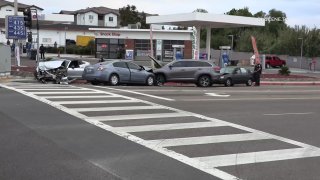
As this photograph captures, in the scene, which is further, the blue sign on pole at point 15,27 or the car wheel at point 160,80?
the blue sign on pole at point 15,27

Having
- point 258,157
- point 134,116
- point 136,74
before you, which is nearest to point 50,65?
point 136,74

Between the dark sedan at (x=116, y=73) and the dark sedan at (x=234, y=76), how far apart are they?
16.8 feet

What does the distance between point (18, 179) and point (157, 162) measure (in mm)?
2397

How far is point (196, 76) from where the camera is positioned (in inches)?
1164

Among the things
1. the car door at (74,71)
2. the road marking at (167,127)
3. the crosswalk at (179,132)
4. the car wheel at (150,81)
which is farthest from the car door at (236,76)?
the road marking at (167,127)

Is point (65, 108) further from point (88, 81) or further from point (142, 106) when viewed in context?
point (88, 81)

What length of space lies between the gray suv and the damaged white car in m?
4.33

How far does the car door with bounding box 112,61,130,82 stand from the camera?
88.1 ft

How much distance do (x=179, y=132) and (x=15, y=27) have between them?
24756 mm

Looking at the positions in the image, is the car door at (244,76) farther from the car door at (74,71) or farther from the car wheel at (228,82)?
Answer: the car door at (74,71)

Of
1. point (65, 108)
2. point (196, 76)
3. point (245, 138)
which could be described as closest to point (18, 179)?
point (245, 138)

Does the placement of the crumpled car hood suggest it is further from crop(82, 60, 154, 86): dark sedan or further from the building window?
the building window

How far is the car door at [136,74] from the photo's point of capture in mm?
27406

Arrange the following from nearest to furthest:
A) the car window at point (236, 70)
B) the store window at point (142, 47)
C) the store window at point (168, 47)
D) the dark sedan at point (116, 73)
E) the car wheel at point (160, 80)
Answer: the dark sedan at point (116, 73), the car wheel at point (160, 80), the car window at point (236, 70), the store window at point (168, 47), the store window at point (142, 47)
